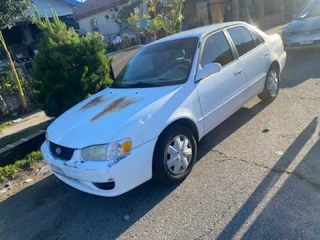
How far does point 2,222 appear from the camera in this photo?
3.33 m

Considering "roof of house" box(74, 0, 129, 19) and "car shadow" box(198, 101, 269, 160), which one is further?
"roof of house" box(74, 0, 129, 19)

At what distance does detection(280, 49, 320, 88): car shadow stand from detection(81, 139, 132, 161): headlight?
4.50m

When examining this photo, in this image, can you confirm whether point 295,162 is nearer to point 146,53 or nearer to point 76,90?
point 146,53

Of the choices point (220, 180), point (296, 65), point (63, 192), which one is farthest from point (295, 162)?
point (296, 65)

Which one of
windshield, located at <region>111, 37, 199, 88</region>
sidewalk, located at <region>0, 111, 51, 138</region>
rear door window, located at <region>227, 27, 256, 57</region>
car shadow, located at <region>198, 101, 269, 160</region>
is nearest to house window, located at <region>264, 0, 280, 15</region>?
rear door window, located at <region>227, 27, 256, 57</region>

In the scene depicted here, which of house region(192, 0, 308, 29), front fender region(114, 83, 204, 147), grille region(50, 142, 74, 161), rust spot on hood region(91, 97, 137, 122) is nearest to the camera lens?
front fender region(114, 83, 204, 147)

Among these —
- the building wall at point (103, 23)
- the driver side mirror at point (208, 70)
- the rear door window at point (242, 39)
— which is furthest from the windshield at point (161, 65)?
the building wall at point (103, 23)

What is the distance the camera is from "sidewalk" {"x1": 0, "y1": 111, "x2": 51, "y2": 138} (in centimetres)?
618

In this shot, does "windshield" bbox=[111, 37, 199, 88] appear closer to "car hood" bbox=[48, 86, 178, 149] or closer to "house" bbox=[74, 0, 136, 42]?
"car hood" bbox=[48, 86, 178, 149]

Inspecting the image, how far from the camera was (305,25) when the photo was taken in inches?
309

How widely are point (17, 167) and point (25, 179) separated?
40cm

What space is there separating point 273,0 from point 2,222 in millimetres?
20942

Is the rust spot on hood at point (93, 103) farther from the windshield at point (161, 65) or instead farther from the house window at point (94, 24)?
the house window at point (94, 24)

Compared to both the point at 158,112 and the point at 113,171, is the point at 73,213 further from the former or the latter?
the point at 158,112
